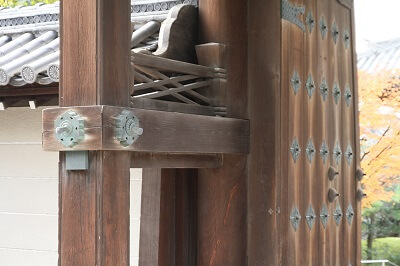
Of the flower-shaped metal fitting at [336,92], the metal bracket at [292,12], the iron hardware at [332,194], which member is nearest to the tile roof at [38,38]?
the metal bracket at [292,12]

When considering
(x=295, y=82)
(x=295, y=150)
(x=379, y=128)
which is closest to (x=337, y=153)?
(x=295, y=150)

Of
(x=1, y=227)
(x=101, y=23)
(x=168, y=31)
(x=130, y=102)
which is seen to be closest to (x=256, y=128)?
(x=168, y=31)

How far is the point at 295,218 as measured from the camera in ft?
15.6

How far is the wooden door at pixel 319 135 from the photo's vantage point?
4.72 metres

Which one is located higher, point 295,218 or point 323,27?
point 323,27

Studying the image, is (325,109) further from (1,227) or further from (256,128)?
(1,227)

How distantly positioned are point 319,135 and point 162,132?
5.61ft

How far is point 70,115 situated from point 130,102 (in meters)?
0.36

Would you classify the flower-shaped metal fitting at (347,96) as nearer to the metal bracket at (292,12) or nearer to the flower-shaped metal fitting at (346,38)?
the flower-shaped metal fitting at (346,38)

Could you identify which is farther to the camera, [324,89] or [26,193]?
[26,193]

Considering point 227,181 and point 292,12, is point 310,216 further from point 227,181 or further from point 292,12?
point 292,12

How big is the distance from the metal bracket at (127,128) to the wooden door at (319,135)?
4.48 feet

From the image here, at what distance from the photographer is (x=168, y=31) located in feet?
14.3

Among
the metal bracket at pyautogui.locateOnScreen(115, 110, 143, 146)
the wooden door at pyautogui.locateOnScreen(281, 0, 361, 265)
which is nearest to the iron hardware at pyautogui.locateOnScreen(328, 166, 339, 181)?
the wooden door at pyautogui.locateOnScreen(281, 0, 361, 265)
